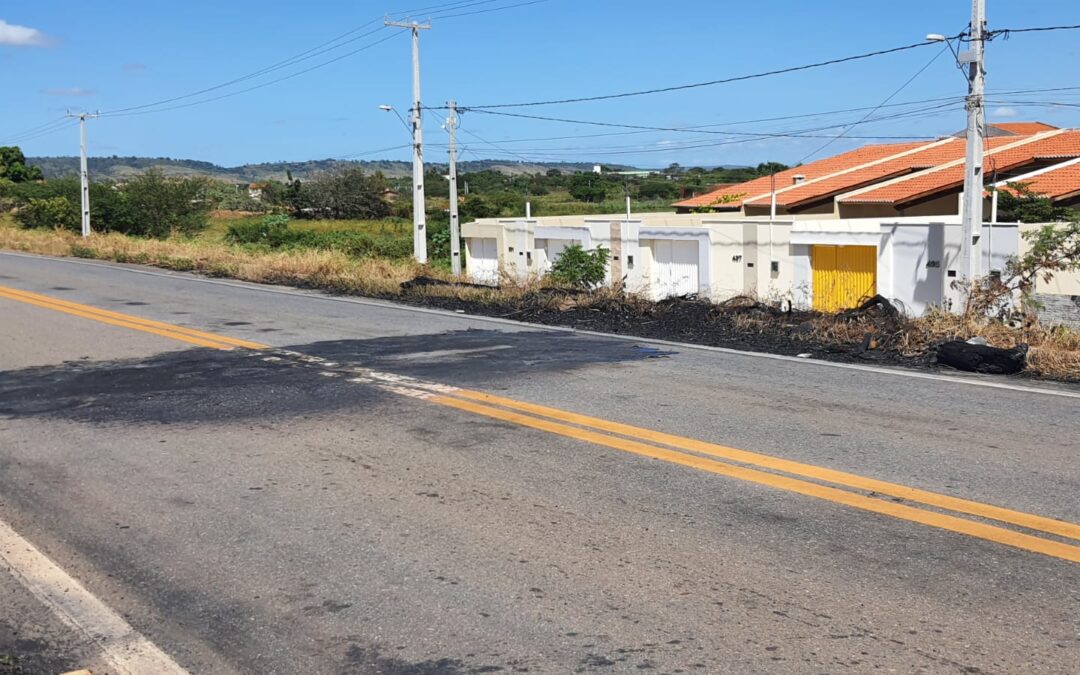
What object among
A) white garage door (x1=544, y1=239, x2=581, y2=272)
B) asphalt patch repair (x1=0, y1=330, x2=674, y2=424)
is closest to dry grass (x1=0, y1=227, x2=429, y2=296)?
white garage door (x1=544, y1=239, x2=581, y2=272)

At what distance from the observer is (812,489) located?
652 centimetres

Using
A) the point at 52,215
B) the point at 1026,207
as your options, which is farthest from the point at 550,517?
the point at 52,215

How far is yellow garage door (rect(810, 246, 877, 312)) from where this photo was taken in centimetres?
1980

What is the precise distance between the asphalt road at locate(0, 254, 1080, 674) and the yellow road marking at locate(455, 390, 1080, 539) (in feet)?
0.11

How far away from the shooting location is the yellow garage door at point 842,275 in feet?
65.0

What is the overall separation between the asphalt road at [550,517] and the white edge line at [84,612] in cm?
6

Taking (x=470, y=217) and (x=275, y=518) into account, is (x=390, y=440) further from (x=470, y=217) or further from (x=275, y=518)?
(x=470, y=217)

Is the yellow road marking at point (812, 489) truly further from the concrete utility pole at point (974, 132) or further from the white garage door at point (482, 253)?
the white garage door at point (482, 253)

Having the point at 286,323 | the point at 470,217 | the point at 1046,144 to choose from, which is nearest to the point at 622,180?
the point at 470,217

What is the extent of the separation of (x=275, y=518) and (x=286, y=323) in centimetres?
1062

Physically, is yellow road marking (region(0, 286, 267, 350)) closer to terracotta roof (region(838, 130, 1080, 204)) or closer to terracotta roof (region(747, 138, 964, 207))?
terracotta roof (region(838, 130, 1080, 204))

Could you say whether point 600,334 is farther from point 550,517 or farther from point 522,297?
point 550,517

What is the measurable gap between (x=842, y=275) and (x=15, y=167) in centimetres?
11897

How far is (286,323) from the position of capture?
16.4 meters
